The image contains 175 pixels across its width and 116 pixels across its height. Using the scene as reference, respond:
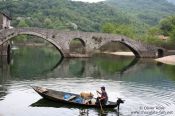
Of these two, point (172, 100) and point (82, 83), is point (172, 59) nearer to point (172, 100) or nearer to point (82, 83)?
point (82, 83)

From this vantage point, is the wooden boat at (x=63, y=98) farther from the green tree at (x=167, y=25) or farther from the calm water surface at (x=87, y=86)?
the green tree at (x=167, y=25)

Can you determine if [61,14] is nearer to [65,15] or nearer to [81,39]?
[65,15]

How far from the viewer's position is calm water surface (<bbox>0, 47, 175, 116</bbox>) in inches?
1332

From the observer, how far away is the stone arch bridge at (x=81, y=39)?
74.2 metres

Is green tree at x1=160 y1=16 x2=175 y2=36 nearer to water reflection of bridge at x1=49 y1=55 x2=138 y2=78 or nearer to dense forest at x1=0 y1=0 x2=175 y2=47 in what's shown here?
dense forest at x1=0 y1=0 x2=175 y2=47

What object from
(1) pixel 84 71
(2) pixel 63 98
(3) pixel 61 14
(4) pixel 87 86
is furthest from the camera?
(3) pixel 61 14

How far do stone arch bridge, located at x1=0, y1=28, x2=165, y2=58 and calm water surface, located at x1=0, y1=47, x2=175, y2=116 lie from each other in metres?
5.33

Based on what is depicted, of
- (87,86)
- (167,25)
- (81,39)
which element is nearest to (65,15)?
(167,25)

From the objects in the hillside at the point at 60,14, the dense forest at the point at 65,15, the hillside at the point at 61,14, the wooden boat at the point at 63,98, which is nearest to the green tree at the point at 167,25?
the dense forest at the point at 65,15

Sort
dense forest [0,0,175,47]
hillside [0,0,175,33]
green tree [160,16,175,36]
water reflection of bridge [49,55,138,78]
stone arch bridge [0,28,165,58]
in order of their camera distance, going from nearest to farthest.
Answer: water reflection of bridge [49,55,138,78]
stone arch bridge [0,28,165,58]
green tree [160,16,175,36]
dense forest [0,0,175,47]
hillside [0,0,175,33]

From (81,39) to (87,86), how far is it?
128ft

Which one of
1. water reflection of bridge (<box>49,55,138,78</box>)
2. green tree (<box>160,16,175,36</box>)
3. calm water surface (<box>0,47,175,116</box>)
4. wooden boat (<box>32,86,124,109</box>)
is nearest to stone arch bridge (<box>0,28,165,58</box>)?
calm water surface (<box>0,47,175,116</box>)

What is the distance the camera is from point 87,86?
45.8 metres

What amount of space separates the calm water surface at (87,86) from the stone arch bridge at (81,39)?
5329mm
